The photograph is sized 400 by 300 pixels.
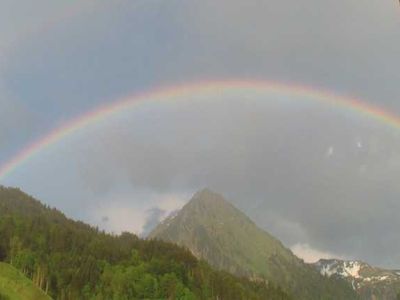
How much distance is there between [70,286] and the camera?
190 metres

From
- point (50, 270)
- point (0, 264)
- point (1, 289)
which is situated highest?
point (50, 270)

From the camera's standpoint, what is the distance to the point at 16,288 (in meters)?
118

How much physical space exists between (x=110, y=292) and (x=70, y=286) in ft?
52.2

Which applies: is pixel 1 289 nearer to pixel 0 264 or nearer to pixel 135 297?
pixel 0 264

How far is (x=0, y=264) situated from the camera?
134500 millimetres

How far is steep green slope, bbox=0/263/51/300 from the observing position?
11200 cm

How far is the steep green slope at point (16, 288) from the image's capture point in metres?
112

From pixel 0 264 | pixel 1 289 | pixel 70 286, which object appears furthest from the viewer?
pixel 70 286

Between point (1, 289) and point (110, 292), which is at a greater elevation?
point (110, 292)

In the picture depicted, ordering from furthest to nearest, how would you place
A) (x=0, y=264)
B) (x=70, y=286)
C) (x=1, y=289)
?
(x=70, y=286), (x=0, y=264), (x=1, y=289)

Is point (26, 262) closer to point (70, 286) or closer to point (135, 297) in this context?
point (70, 286)

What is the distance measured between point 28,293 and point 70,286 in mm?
77643

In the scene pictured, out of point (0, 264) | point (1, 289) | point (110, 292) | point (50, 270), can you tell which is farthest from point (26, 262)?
point (1, 289)

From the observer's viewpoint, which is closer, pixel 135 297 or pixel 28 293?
pixel 28 293
